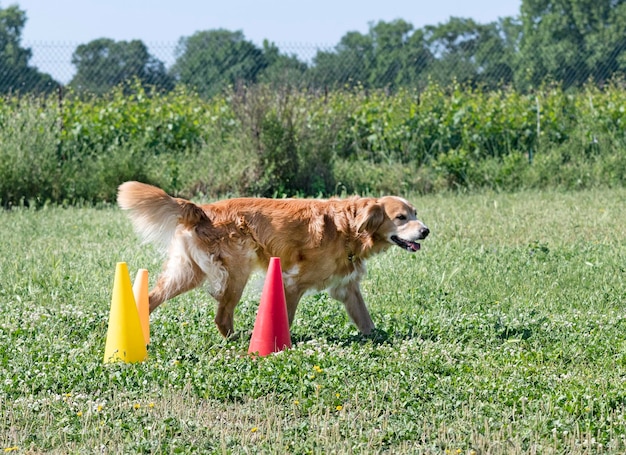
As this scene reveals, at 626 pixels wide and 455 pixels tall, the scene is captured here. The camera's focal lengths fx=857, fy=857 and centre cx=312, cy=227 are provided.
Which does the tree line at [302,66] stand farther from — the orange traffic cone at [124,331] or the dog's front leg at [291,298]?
the orange traffic cone at [124,331]

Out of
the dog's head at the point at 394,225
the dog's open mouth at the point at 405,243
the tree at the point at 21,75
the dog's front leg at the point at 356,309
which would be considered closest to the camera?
the dog's front leg at the point at 356,309

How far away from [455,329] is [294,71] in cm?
1051

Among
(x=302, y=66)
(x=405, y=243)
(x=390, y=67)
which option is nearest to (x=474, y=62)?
(x=390, y=67)

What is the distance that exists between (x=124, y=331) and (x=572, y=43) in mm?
30154

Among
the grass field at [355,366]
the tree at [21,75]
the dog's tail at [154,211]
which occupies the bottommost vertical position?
the grass field at [355,366]

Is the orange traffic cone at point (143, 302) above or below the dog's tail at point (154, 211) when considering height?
below

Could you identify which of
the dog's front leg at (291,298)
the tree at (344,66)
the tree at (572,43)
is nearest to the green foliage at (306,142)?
the tree at (344,66)

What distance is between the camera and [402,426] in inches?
175

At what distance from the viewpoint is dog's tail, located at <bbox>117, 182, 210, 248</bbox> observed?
614cm

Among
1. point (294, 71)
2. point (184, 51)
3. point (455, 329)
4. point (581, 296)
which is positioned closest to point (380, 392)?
point (455, 329)

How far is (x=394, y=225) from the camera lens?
6832 mm

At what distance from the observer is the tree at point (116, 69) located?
17.4 m

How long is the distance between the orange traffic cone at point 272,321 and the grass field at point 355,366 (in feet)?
0.53

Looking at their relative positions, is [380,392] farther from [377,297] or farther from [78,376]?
[377,297]
